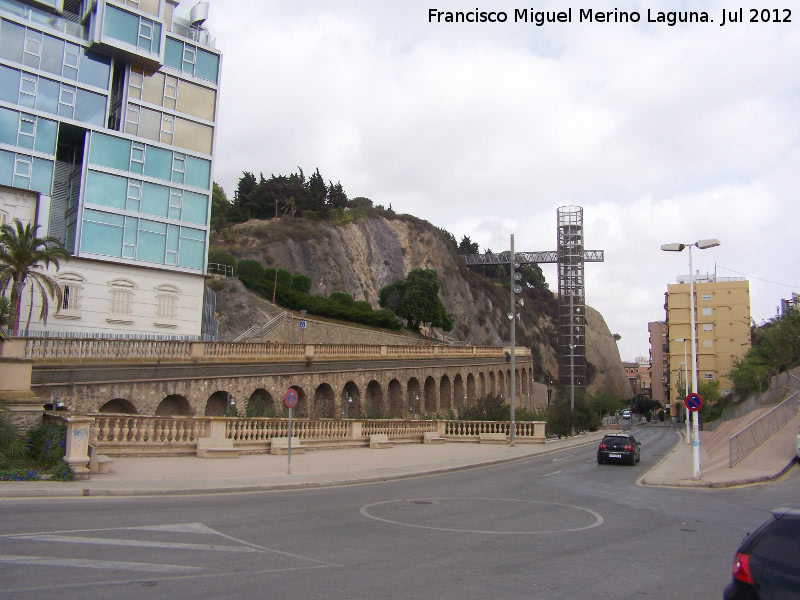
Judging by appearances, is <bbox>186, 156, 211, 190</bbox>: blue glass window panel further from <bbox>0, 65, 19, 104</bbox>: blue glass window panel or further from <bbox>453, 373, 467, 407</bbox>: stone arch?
<bbox>453, 373, 467, 407</bbox>: stone arch

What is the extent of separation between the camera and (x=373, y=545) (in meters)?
9.98

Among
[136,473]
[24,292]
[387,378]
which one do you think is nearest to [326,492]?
[136,473]

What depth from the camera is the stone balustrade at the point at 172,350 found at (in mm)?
23281

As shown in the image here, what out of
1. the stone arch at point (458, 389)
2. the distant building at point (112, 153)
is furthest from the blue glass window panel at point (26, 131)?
the stone arch at point (458, 389)

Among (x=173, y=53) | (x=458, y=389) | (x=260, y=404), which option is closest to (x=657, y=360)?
(x=458, y=389)

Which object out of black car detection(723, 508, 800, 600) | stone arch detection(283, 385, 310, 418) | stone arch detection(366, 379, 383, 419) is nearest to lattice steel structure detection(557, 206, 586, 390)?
stone arch detection(366, 379, 383, 419)

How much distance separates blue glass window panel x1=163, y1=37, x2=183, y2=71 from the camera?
132 ft

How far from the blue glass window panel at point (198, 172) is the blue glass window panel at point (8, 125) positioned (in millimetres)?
9413

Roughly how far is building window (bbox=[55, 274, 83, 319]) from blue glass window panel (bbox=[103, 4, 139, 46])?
14.1 m

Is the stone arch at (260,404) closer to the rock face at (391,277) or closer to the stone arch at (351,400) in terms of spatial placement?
the stone arch at (351,400)

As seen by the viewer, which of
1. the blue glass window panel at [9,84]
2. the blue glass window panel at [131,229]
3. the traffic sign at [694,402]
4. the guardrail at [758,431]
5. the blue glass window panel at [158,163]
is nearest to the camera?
the traffic sign at [694,402]

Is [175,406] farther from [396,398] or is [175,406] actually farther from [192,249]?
[396,398]

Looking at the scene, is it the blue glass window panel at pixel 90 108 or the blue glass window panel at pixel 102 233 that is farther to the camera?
the blue glass window panel at pixel 90 108

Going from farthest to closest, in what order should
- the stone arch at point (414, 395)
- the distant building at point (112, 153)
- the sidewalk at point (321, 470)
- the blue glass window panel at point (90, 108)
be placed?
the stone arch at point (414, 395)
the blue glass window panel at point (90, 108)
the distant building at point (112, 153)
the sidewalk at point (321, 470)
